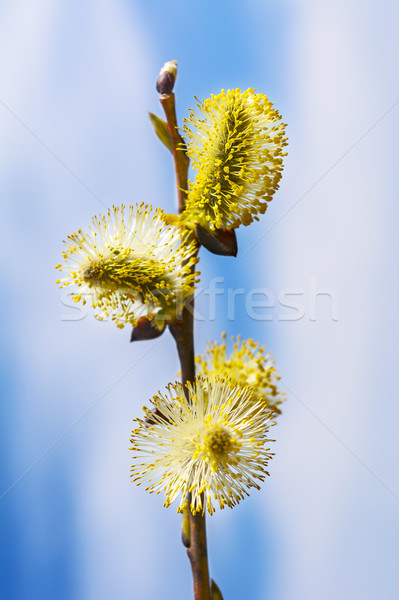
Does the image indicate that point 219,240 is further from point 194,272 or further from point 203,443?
point 203,443

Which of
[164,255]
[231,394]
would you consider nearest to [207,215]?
[164,255]

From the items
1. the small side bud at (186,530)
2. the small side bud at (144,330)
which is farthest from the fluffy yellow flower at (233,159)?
the small side bud at (186,530)

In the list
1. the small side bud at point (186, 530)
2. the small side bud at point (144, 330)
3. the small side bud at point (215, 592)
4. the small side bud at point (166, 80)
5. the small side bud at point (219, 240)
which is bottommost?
the small side bud at point (215, 592)

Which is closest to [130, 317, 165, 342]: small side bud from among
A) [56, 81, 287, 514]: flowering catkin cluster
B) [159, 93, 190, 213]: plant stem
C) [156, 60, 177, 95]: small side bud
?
[56, 81, 287, 514]: flowering catkin cluster

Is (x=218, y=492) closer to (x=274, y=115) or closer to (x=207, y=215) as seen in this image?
(x=207, y=215)

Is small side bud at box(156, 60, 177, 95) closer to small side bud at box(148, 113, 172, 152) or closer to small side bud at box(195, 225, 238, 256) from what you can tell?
small side bud at box(148, 113, 172, 152)

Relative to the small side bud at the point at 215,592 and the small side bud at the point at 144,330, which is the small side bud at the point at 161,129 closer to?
the small side bud at the point at 144,330
